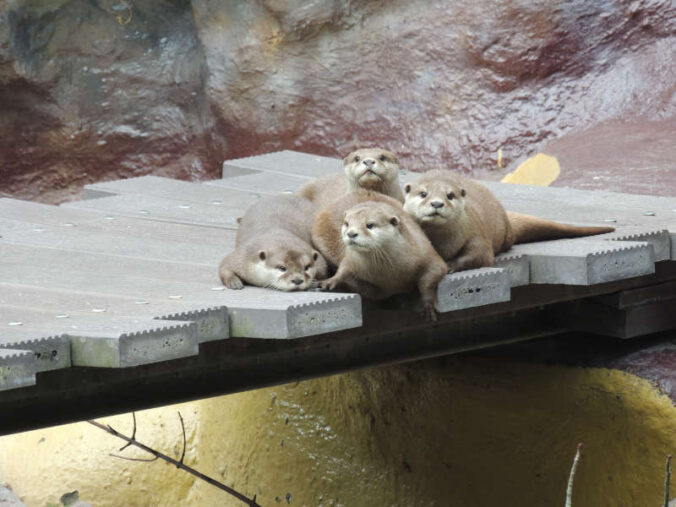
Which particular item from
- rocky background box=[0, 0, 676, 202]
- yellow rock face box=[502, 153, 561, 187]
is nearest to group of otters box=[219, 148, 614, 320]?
yellow rock face box=[502, 153, 561, 187]

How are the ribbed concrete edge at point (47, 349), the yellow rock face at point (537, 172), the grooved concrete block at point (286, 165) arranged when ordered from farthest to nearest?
the yellow rock face at point (537, 172), the grooved concrete block at point (286, 165), the ribbed concrete edge at point (47, 349)

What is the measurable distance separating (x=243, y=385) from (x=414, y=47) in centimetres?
451

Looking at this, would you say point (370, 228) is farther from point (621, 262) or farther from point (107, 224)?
point (107, 224)

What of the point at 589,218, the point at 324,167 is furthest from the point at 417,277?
Result: the point at 324,167

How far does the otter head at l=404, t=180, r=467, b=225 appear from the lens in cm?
329

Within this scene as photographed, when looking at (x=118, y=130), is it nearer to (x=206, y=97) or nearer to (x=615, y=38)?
(x=206, y=97)

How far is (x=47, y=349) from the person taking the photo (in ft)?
8.84

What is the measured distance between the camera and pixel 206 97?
8.34 metres

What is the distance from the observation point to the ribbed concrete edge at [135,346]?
2.69 m

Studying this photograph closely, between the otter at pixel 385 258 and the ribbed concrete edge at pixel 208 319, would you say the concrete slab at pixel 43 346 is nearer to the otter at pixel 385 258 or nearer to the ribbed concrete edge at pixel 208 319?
the ribbed concrete edge at pixel 208 319

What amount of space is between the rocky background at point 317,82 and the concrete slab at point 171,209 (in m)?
2.60

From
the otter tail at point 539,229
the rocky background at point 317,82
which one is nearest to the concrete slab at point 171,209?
the otter tail at point 539,229

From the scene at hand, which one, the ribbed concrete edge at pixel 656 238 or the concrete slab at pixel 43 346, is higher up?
the ribbed concrete edge at pixel 656 238

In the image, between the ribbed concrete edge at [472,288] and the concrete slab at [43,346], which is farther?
the ribbed concrete edge at [472,288]
